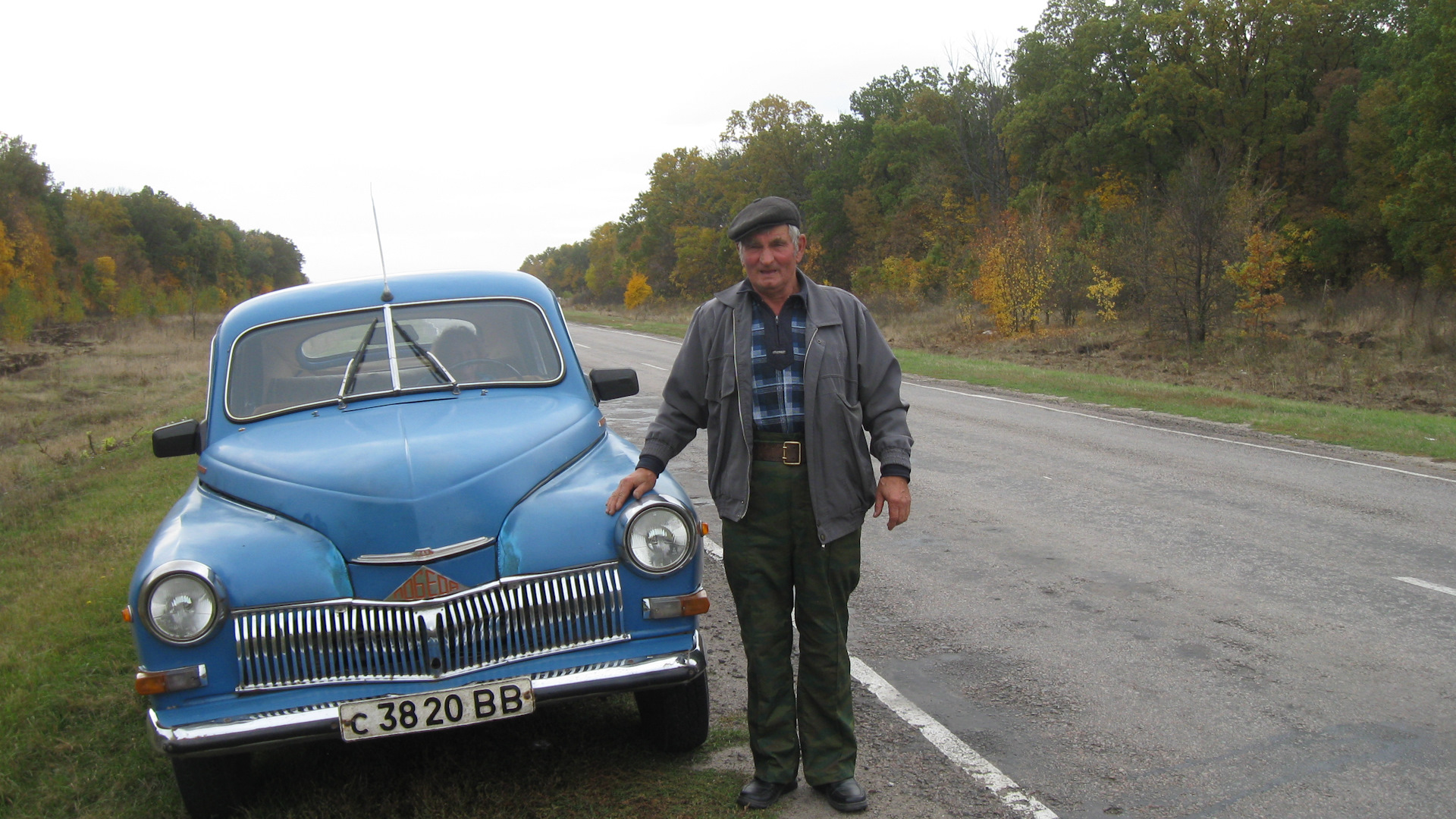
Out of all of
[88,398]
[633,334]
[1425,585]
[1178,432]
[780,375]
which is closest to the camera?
[780,375]

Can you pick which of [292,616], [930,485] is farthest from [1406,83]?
[292,616]

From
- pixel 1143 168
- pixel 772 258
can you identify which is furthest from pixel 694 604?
pixel 1143 168

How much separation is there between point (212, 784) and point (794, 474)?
7.48 ft

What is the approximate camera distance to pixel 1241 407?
658 inches

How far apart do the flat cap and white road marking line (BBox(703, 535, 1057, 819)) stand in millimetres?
1715

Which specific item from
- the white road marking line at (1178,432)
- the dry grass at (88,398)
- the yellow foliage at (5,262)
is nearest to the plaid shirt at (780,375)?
the white road marking line at (1178,432)

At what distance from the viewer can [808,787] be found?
3.80m

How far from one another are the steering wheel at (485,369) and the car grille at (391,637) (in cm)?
161

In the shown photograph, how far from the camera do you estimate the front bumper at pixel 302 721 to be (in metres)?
3.30

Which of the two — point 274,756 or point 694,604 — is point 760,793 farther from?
point 274,756

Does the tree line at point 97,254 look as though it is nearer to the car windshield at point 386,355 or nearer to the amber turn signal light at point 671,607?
the car windshield at point 386,355

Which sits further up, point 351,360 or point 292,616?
point 351,360

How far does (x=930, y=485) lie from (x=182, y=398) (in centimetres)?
2098

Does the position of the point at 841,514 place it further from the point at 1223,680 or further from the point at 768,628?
the point at 1223,680
